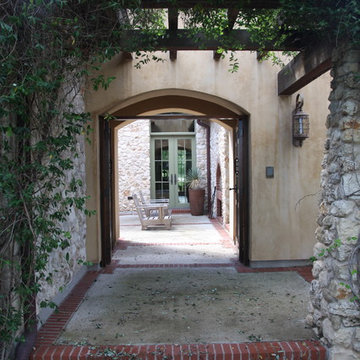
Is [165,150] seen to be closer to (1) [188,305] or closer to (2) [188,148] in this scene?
(2) [188,148]

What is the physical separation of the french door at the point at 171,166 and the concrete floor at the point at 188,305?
5.72m

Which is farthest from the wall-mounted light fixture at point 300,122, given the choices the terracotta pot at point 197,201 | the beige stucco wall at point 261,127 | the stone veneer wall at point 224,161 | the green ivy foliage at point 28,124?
the terracotta pot at point 197,201

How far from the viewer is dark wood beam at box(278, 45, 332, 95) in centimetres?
286

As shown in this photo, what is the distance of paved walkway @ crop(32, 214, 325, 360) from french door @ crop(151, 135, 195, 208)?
5.83 metres

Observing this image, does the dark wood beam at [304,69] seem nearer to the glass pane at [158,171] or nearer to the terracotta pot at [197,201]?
the terracotta pot at [197,201]

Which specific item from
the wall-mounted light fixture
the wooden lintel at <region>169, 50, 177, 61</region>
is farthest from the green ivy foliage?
the wall-mounted light fixture

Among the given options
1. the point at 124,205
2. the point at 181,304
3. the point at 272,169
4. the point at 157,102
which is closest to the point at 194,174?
the point at 124,205

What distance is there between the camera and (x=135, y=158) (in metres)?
11.0

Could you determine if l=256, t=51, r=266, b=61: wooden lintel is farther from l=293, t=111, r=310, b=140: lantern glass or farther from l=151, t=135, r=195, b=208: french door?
l=151, t=135, r=195, b=208: french door

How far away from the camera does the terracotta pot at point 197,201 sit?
33.1 feet

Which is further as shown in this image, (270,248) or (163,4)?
(270,248)

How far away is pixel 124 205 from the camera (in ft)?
36.3

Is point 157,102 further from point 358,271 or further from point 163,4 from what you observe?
point 358,271

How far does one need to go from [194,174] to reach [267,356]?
810 centimetres
